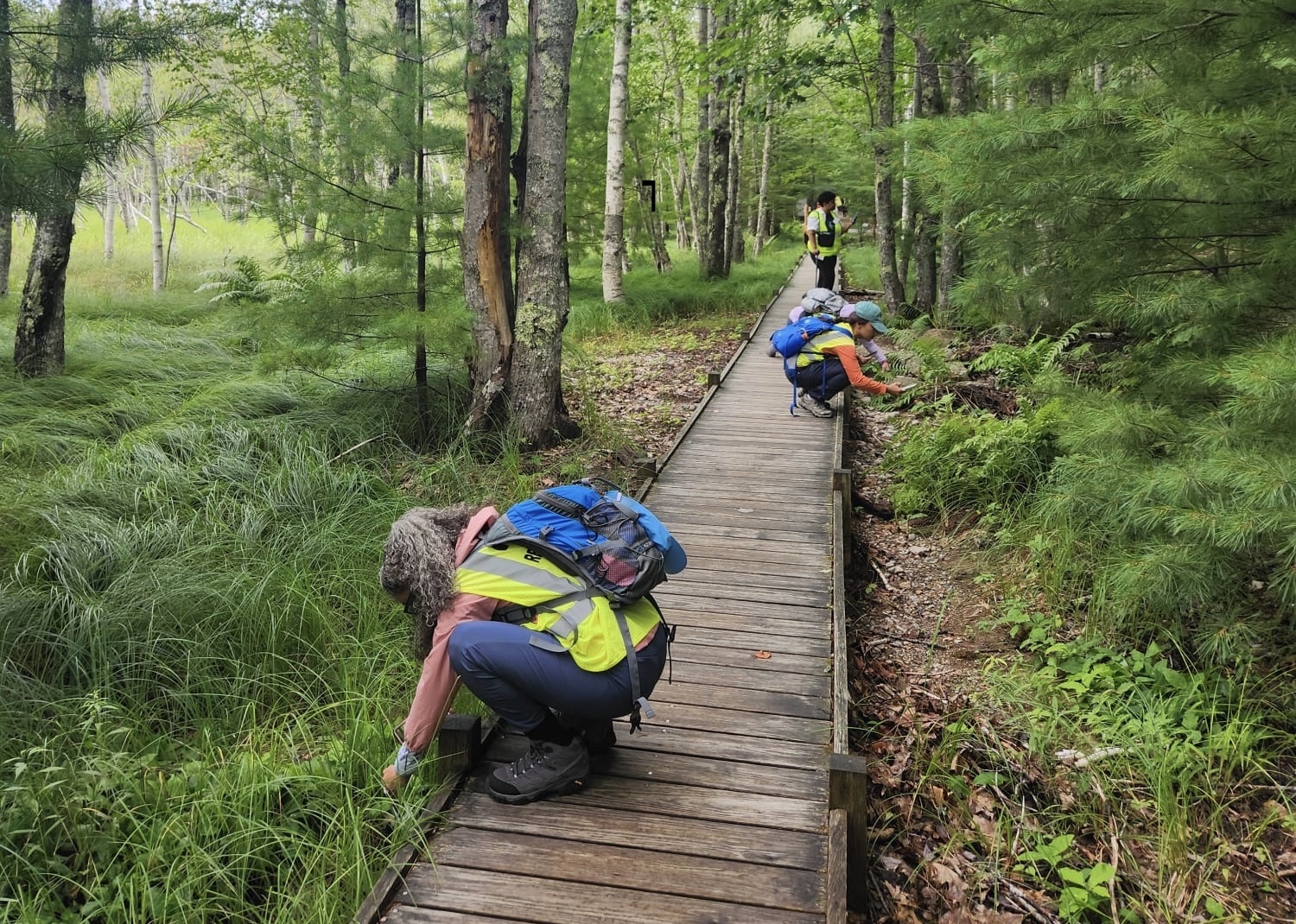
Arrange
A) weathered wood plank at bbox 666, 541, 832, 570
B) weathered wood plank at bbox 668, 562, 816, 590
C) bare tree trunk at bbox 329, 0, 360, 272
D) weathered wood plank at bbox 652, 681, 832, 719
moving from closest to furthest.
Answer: weathered wood plank at bbox 652, 681, 832, 719 → weathered wood plank at bbox 668, 562, 816, 590 → weathered wood plank at bbox 666, 541, 832, 570 → bare tree trunk at bbox 329, 0, 360, 272

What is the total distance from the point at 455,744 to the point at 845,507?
3.81m

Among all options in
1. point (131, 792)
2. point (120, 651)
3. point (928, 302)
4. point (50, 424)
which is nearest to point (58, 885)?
point (131, 792)

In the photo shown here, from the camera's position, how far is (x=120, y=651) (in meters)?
4.56

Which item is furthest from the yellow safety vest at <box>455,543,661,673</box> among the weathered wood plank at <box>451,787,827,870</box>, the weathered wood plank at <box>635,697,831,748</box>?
the weathered wood plank at <box>635,697,831,748</box>

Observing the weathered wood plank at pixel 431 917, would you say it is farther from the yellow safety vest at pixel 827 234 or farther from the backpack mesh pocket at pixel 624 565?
the yellow safety vest at pixel 827 234

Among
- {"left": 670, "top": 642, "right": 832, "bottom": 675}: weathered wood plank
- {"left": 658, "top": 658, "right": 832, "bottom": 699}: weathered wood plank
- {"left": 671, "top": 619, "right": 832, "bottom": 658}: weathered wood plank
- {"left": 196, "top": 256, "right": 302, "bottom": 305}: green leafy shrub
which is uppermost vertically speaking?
{"left": 196, "top": 256, "right": 302, "bottom": 305}: green leafy shrub

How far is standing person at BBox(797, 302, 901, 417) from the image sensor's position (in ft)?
28.4

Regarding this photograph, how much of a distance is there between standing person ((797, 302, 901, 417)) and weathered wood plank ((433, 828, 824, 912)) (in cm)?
620

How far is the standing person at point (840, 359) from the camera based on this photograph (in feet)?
28.4

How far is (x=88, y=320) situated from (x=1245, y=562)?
14.8m

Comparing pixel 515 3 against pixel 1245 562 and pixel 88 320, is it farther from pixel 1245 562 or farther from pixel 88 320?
pixel 1245 562

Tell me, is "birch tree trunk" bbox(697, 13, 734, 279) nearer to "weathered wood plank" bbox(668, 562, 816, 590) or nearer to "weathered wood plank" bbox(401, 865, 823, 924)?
"weathered wood plank" bbox(668, 562, 816, 590)

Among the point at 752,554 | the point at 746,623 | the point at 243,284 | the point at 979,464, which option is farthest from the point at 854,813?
the point at 243,284

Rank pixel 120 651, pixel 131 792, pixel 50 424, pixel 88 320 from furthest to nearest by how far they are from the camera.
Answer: pixel 88 320 → pixel 50 424 → pixel 120 651 → pixel 131 792
